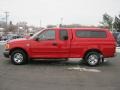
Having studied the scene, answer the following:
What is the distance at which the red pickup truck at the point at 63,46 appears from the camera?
1415 centimetres

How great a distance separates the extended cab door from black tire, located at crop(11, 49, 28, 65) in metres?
0.45

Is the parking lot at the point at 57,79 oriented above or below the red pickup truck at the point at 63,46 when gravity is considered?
below

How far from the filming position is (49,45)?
14.1 meters

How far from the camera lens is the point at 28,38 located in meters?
14.4

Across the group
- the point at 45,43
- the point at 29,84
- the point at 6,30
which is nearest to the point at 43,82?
the point at 29,84

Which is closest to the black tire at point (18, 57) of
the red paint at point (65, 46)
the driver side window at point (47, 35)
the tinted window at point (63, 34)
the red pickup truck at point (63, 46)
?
the red pickup truck at point (63, 46)

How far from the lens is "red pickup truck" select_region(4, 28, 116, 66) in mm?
14148

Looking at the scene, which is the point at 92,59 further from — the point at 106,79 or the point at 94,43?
the point at 106,79

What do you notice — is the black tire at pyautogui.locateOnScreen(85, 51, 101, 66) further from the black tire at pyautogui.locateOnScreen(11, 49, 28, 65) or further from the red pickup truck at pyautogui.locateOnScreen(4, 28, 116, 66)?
the black tire at pyautogui.locateOnScreen(11, 49, 28, 65)

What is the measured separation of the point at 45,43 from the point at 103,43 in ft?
9.11

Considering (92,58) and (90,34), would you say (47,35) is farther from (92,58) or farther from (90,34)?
A: (92,58)

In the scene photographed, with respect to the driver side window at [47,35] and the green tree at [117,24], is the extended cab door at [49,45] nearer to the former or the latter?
the driver side window at [47,35]

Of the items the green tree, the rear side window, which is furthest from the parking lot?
the green tree

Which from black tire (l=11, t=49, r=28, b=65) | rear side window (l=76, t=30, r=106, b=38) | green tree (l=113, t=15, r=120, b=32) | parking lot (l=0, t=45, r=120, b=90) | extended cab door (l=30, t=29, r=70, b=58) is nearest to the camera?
parking lot (l=0, t=45, r=120, b=90)
